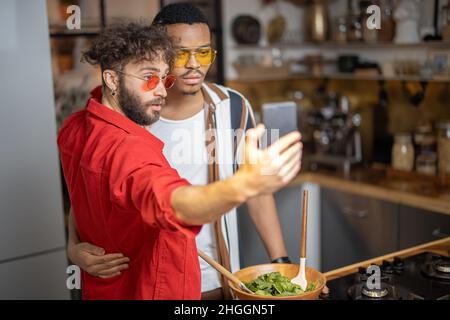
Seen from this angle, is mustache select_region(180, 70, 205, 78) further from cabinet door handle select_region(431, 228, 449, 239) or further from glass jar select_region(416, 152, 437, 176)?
glass jar select_region(416, 152, 437, 176)

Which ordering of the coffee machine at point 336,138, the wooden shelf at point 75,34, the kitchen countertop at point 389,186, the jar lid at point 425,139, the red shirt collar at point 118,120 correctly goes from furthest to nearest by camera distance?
the coffee machine at point 336,138, the jar lid at point 425,139, the kitchen countertop at point 389,186, the wooden shelf at point 75,34, the red shirt collar at point 118,120

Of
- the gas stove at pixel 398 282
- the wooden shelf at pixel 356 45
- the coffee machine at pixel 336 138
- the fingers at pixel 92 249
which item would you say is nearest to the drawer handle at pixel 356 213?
the coffee machine at pixel 336 138

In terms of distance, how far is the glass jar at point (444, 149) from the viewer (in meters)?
2.56

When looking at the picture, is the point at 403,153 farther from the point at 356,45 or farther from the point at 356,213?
the point at 356,45

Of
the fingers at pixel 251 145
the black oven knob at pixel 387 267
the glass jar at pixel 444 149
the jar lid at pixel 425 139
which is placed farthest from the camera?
the jar lid at pixel 425 139

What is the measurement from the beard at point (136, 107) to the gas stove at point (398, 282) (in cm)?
59

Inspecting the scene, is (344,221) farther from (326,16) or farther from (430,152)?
(326,16)

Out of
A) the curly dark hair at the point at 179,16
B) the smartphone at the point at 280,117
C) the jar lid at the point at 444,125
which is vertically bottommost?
the jar lid at the point at 444,125

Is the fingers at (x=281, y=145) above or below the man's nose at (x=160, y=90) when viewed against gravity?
below

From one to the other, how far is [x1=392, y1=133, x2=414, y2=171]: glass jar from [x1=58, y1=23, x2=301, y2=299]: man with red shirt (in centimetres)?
190

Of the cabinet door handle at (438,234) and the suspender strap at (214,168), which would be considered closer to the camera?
the suspender strap at (214,168)

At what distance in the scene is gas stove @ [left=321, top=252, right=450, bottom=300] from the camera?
1313 mm

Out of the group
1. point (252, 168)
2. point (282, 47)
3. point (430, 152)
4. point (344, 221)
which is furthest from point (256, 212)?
point (282, 47)

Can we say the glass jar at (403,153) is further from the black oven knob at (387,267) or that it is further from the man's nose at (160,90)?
the man's nose at (160,90)
